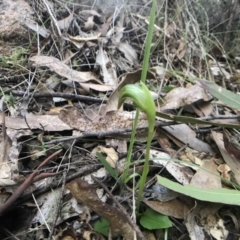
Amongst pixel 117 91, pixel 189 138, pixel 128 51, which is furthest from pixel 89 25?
pixel 189 138

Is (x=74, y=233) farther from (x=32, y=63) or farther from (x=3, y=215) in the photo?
(x=32, y=63)

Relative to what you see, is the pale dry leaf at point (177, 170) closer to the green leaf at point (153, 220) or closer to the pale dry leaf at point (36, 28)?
the green leaf at point (153, 220)

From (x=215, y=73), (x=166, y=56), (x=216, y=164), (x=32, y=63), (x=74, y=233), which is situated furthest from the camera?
(x=215, y=73)

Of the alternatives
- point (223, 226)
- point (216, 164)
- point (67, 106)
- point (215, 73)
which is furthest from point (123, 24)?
point (223, 226)

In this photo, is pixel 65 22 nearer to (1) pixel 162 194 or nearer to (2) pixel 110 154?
(2) pixel 110 154

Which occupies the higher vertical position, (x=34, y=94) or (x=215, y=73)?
(x=34, y=94)

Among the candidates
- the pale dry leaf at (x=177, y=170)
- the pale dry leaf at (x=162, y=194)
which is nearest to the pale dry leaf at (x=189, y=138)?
the pale dry leaf at (x=177, y=170)
